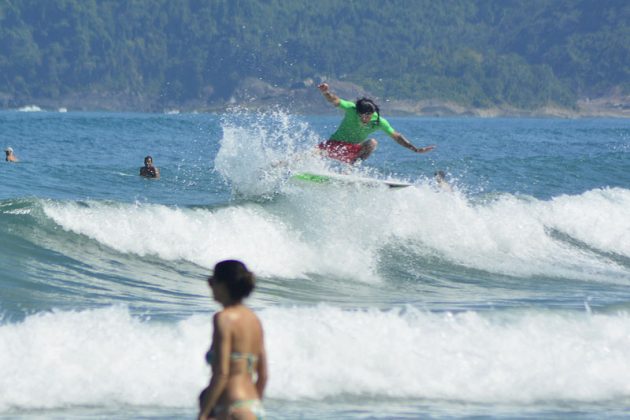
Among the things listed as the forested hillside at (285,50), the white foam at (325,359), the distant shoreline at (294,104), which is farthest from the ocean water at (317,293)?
the forested hillside at (285,50)

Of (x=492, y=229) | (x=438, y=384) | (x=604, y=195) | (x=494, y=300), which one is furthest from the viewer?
(x=604, y=195)

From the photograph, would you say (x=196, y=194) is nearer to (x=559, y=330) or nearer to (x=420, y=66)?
(x=559, y=330)

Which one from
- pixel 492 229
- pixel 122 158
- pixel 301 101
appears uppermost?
pixel 301 101

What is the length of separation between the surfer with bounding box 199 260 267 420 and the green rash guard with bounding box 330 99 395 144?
8.20m

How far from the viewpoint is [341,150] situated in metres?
14.5

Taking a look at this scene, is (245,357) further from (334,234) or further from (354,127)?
(334,234)

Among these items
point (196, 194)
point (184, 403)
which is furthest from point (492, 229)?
point (184, 403)

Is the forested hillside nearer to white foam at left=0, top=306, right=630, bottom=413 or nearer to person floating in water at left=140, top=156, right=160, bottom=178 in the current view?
person floating in water at left=140, top=156, right=160, bottom=178

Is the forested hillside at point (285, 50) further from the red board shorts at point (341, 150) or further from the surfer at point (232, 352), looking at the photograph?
the surfer at point (232, 352)

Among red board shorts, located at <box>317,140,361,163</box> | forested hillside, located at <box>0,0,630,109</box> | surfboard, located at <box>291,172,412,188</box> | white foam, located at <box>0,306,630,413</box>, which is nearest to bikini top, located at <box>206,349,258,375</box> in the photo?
white foam, located at <box>0,306,630,413</box>

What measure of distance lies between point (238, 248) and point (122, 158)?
22144 mm

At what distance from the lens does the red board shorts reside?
14.5m

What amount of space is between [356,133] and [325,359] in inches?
206

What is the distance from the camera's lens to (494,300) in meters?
13.5
